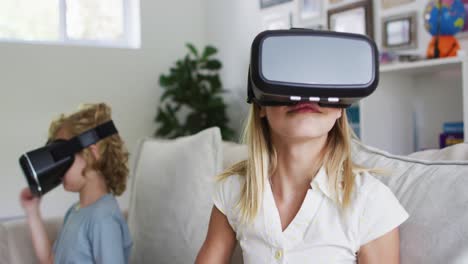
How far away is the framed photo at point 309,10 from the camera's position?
3367 mm

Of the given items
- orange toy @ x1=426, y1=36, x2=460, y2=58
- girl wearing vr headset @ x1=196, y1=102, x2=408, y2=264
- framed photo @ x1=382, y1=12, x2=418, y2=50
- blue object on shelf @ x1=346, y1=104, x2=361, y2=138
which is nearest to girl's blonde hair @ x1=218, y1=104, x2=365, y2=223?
girl wearing vr headset @ x1=196, y1=102, x2=408, y2=264

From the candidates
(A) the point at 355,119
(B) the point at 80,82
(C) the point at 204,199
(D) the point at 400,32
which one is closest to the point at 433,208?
(C) the point at 204,199

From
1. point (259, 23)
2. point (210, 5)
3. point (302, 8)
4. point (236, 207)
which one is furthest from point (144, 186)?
point (210, 5)

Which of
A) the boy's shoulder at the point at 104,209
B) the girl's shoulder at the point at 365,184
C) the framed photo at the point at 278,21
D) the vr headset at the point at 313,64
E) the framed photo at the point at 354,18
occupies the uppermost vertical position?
the framed photo at the point at 278,21

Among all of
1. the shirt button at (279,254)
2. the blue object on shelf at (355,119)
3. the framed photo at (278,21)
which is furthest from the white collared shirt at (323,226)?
the framed photo at (278,21)

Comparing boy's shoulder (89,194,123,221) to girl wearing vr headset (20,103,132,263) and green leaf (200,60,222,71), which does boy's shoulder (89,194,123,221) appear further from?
green leaf (200,60,222,71)

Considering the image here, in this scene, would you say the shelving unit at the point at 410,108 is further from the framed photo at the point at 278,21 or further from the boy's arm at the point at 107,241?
the boy's arm at the point at 107,241

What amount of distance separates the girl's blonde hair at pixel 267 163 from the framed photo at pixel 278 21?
8.79 ft

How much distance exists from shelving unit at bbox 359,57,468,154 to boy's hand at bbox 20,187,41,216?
1.55 meters

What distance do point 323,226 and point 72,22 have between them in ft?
11.9

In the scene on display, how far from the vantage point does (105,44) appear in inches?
166

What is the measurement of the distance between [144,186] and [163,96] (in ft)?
7.67

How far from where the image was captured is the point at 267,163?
1.04m

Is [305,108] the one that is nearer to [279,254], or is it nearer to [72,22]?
[279,254]
